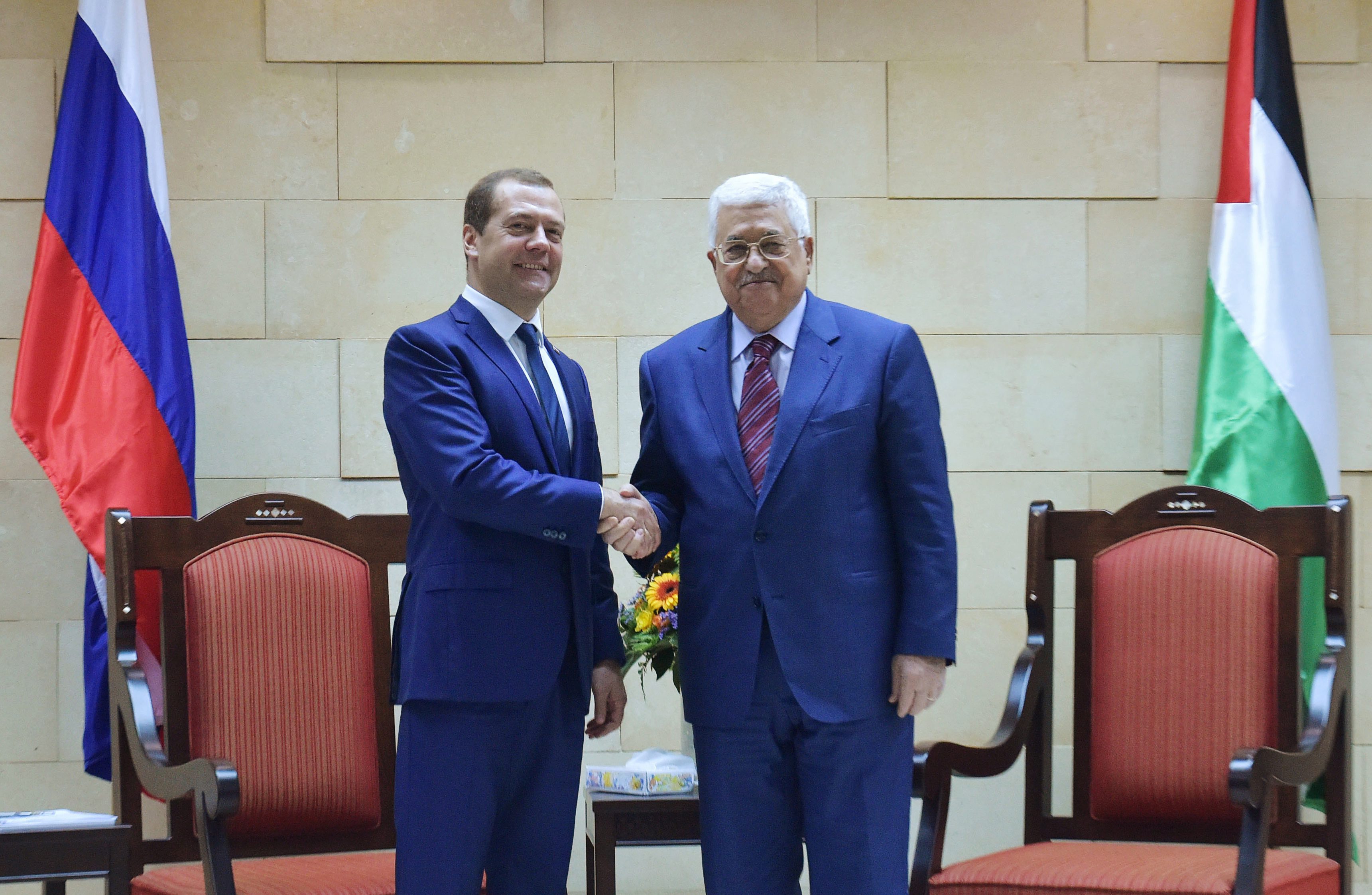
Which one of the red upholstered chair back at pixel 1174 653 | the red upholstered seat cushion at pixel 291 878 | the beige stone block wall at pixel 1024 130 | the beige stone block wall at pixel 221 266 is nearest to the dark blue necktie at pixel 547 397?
the red upholstered seat cushion at pixel 291 878

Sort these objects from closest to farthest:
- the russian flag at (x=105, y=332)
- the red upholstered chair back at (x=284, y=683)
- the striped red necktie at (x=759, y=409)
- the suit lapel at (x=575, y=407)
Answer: the striped red necktie at (x=759, y=409)
the suit lapel at (x=575, y=407)
the red upholstered chair back at (x=284, y=683)
the russian flag at (x=105, y=332)

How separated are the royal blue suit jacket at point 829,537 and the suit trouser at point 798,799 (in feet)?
0.13

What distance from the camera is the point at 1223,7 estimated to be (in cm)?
353

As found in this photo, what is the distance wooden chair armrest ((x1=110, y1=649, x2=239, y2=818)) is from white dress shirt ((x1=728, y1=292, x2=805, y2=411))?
1069 mm

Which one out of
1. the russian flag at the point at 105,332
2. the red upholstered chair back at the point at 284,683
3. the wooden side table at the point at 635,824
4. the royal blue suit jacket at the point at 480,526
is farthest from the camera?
the russian flag at the point at 105,332

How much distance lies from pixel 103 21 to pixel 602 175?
52.4 inches

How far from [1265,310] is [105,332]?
2.99 meters

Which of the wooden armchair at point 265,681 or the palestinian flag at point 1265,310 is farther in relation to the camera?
the palestinian flag at point 1265,310

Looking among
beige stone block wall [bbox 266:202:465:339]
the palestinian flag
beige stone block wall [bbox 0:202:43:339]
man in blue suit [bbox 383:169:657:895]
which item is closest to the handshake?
man in blue suit [bbox 383:169:657:895]

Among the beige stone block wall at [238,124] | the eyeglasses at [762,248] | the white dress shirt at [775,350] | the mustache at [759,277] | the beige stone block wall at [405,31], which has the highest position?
the beige stone block wall at [405,31]

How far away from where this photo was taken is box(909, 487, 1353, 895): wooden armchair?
8.00 feet

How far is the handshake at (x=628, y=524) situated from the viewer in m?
2.09

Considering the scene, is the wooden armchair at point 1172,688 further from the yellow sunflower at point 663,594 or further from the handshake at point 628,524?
the handshake at point 628,524

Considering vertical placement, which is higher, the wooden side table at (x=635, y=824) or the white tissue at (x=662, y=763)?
the white tissue at (x=662, y=763)
